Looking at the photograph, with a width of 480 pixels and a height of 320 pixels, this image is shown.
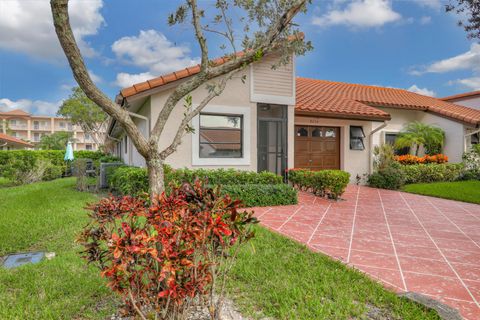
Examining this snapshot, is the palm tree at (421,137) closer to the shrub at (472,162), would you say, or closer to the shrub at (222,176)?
the shrub at (472,162)

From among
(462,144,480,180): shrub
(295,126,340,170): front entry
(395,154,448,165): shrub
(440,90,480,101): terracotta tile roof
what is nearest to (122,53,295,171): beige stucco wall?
(295,126,340,170): front entry

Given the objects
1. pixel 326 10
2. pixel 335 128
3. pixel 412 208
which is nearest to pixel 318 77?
pixel 335 128

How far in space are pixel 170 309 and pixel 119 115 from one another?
6.16 ft

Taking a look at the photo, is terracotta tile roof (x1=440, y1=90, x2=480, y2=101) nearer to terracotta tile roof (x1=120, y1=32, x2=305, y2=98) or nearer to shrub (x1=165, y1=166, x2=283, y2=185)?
terracotta tile roof (x1=120, y1=32, x2=305, y2=98)

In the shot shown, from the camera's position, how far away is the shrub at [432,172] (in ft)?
46.1

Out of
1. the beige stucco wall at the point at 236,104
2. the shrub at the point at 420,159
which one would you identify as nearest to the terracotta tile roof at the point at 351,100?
the beige stucco wall at the point at 236,104

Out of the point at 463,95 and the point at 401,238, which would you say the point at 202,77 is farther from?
the point at 463,95

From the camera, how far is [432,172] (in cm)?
1451

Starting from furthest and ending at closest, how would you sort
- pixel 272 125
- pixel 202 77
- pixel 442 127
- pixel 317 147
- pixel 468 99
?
1. pixel 468 99
2. pixel 442 127
3. pixel 317 147
4. pixel 272 125
5. pixel 202 77

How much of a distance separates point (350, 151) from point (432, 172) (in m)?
4.58

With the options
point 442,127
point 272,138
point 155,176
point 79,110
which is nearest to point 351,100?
point 442,127

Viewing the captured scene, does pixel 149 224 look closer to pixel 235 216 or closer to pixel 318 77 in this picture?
pixel 235 216

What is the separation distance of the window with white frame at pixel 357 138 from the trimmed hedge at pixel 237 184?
20.6ft

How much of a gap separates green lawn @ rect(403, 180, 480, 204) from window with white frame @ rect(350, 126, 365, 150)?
269 centimetres
